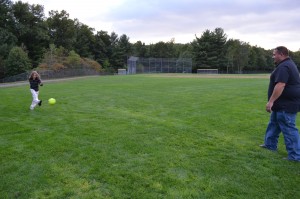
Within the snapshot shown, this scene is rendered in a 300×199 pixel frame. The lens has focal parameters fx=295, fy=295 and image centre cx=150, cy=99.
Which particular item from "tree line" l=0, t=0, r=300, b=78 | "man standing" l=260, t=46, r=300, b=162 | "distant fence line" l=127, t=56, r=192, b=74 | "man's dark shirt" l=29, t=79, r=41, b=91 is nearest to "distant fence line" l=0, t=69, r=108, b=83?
"tree line" l=0, t=0, r=300, b=78

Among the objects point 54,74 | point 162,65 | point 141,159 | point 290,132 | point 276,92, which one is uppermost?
point 162,65

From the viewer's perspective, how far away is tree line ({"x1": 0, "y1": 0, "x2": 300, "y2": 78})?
55.0 m

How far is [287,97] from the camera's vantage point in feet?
18.2

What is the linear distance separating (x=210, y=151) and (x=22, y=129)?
16.7 feet

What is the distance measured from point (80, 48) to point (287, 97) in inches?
3045

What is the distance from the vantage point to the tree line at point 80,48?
55.0 m

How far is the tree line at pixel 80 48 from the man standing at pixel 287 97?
1863 inches

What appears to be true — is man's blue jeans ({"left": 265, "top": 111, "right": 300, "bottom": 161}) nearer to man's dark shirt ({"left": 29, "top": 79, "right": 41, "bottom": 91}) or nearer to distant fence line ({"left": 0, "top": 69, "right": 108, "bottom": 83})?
man's dark shirt ({"left": 29, "top": 79, "right": 41, "bottom": 91})

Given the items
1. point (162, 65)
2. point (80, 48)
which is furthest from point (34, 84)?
point (80, 48)

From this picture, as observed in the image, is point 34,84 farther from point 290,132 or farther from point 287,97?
point 290,132

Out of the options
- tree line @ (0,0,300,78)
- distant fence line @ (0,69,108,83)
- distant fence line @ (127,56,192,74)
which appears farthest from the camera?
distant fence line @ (127,56,192,74)

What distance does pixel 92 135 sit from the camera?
7191mm

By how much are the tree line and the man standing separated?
47312 millimetres

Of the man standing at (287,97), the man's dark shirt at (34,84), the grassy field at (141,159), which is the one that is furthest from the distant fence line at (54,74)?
the man standing at (287,97)
